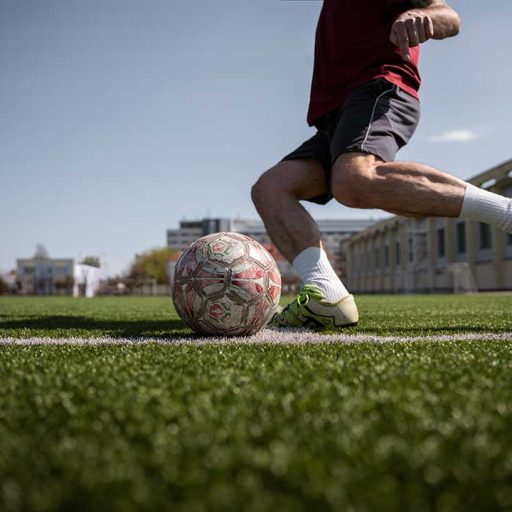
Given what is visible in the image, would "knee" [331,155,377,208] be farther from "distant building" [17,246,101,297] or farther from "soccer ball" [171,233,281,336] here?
"distant building" [17,246,101,297]

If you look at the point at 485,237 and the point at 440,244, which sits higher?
the point at 440,244

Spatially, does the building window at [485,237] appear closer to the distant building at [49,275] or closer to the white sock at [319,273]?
the white sock at [319,273]

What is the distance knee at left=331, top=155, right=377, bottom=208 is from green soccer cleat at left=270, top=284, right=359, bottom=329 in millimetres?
659

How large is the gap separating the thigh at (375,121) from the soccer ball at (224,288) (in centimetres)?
100

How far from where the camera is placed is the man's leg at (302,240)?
13.2 ft

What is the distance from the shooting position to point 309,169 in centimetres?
459

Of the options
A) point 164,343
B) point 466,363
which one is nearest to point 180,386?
point 466,363

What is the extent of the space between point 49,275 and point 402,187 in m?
111

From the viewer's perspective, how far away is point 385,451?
3.81 feet

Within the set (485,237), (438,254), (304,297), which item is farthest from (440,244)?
(304,297)

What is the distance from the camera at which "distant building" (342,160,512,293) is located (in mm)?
35156

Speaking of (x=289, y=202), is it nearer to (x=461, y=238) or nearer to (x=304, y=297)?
(x=304, y=297)

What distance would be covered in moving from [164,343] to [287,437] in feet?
6.62

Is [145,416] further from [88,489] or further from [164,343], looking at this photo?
[164,343]
